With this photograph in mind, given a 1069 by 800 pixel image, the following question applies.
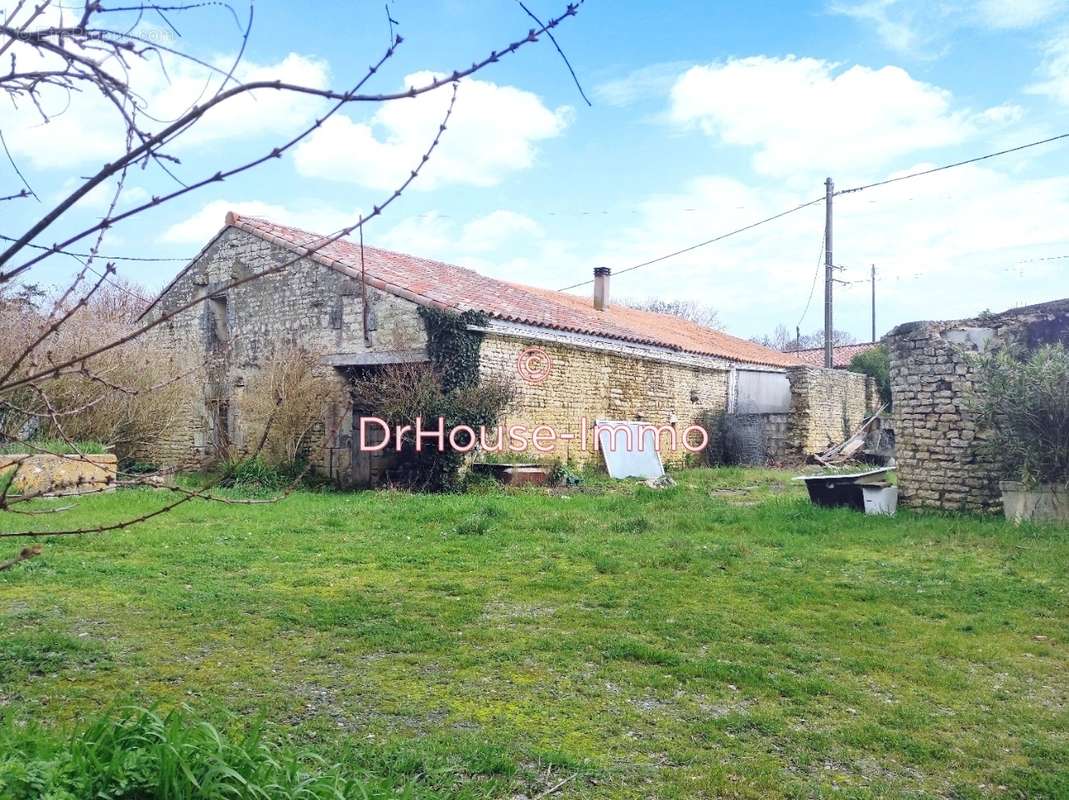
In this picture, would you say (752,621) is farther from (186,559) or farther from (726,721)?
(186,559)

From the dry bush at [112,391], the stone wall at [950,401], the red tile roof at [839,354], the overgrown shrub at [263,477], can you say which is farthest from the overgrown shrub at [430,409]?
the red tile roof at [839,354]

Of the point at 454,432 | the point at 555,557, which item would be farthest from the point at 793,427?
Answer: the point at 555,557

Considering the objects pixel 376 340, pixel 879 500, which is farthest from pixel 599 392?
pixel 879 500

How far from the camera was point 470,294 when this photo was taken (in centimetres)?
1520

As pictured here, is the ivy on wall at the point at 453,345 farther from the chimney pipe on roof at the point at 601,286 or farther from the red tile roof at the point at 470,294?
the chimney pipe on roof at the point at 601,286

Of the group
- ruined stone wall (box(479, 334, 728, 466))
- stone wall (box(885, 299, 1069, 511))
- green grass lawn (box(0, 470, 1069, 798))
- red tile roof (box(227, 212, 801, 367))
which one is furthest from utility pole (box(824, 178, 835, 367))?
green grass lawn (box(0, 470, 1069, 798))

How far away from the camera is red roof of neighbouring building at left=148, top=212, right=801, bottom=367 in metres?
14.0

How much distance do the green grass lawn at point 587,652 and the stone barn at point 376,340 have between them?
582cm

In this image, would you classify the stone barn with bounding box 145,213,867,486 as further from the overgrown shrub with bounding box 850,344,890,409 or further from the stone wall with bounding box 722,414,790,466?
the overgrown shrub with bounding box 850,344,890,409

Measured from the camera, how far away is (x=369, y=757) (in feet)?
10.5

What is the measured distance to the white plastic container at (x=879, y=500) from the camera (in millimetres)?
10094

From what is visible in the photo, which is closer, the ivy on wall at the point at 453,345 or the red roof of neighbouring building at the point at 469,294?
the ivy on wall at the point at 453,345

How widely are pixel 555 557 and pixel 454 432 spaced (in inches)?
232

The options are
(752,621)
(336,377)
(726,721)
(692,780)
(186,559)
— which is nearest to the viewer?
(692,780)
